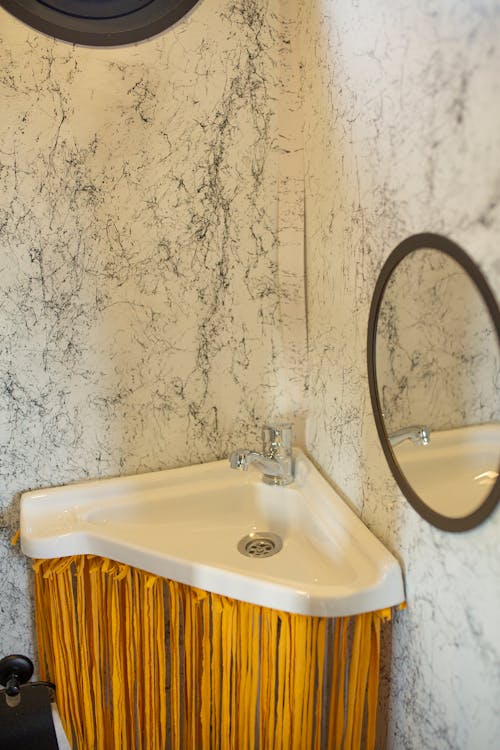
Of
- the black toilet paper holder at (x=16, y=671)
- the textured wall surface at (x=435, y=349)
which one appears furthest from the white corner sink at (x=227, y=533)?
the black toilet paper holder at (x=16, y=671)

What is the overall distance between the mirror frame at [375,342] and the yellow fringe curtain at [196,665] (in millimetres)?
228

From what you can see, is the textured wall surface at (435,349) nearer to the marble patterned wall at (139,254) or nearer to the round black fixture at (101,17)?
the marble patterned wall at (139,254)

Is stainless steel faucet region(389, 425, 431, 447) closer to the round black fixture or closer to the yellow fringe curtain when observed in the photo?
the yellow fringe curtain

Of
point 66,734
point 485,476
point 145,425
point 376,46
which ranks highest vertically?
point 376,46

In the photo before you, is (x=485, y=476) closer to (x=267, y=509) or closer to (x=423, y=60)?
(x=423, y=60)

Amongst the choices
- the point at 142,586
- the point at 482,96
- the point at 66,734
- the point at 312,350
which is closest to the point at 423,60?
the point at 482,96

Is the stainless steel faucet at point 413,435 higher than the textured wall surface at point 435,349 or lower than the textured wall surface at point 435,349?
lower

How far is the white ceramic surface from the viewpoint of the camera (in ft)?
2.39

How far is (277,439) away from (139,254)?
0.53 meters

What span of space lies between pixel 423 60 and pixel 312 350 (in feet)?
2.35

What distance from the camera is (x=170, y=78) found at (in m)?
1.26

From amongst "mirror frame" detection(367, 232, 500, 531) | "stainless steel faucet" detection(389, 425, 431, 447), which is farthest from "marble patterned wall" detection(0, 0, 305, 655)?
Result: "stainless steel faucet" detection(389, 425, 431, 447)

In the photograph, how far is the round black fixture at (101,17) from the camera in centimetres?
117

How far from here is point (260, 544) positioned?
1329mm
